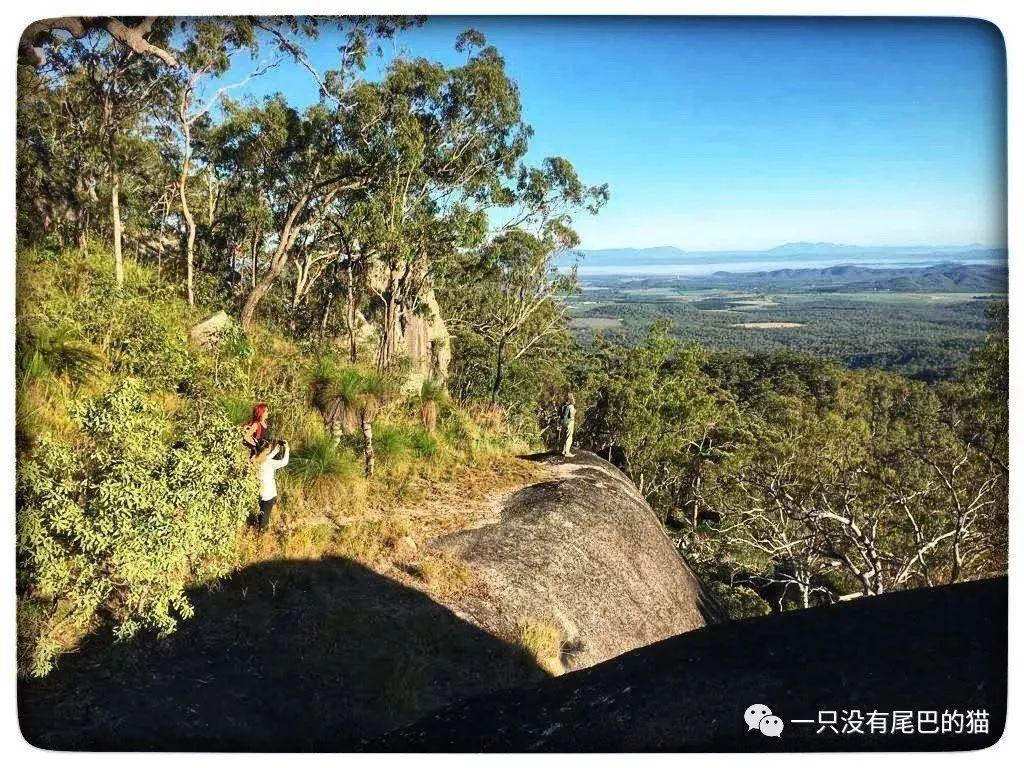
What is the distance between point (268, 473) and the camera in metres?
5.05

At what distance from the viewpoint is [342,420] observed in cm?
630

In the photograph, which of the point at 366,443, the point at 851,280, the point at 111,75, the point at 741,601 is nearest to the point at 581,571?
the point at 366,443

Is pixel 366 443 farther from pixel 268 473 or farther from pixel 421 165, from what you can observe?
pixel 421 165

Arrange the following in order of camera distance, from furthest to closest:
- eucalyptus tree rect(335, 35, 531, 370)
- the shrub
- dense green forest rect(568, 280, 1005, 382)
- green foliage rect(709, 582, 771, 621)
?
green foliage rect(709, 582, 771, 621), eucalyptus tree rect(335, 35, 531, 370), dense green forest rect(568, 280, 1005, 382), the shrub

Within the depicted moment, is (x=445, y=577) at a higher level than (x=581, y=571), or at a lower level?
higher

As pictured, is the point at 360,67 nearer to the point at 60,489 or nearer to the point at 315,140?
the point at 315,140

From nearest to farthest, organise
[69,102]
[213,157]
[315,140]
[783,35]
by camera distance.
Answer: [783,35]
[69,102]
[315,140]
[213,157]

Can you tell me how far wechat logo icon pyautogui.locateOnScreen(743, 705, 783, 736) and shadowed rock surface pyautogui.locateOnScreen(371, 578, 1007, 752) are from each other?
0.03 metres

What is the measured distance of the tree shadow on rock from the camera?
3.79 meters

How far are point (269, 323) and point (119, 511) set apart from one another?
5.52 m

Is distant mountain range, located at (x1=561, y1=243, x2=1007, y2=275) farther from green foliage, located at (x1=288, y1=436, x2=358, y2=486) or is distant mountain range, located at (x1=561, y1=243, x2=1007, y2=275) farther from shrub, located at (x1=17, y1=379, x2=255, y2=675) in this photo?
shrub, located at (x1=17, y1=379, x2=255, y2=675)

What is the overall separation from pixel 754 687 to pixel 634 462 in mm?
18900

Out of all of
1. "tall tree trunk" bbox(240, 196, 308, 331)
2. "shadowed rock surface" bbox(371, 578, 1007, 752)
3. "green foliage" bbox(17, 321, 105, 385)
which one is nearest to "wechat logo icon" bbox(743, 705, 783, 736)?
"shadowed rock surface" bbox(371, 578, 1007, 752)

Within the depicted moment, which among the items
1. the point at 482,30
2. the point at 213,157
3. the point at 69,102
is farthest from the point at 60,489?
the point at 213,157
